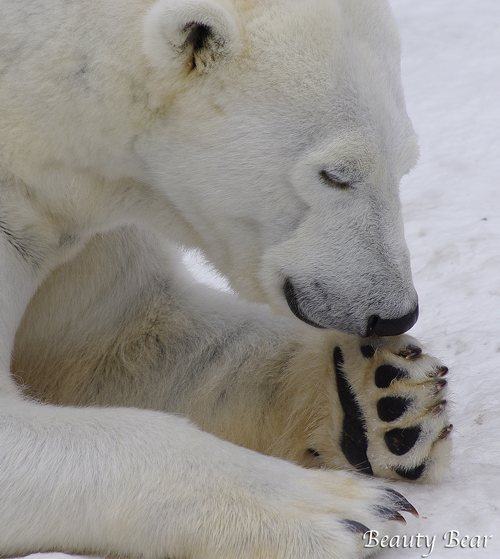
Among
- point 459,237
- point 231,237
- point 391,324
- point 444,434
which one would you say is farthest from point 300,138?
point 459,237

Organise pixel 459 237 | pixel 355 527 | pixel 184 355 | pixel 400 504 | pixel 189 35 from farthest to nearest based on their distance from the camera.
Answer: pixel 459 237
pixel 184 355
pixel 189 35
pixel 400 504
pixel 355 527

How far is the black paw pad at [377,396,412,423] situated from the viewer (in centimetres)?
220

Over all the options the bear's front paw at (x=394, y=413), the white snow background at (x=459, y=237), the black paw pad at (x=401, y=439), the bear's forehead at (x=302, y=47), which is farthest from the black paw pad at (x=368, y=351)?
the bear's forehead at (x=302, y=47)

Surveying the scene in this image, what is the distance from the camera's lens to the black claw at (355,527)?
1807 mm

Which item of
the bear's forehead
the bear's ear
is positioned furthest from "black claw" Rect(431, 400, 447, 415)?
the bear's ear

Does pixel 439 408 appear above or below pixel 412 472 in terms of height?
above

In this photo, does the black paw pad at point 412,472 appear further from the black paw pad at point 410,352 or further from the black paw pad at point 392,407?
the black paw pad at point 410,352

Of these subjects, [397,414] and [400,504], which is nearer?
[400,504]

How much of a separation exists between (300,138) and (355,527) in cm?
90

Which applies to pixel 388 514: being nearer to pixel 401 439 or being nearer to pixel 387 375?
pixel 401 439

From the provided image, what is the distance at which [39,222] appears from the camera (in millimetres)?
2330

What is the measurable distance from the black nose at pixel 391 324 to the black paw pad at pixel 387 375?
0.35 feet

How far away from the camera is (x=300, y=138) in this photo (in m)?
2.07

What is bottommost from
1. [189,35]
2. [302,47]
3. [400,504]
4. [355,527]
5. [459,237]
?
[459,237]
